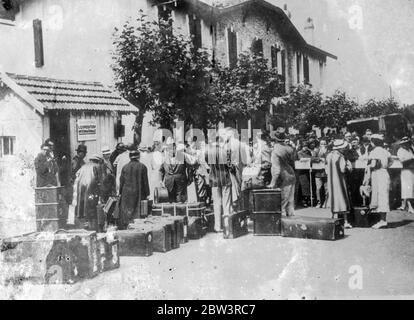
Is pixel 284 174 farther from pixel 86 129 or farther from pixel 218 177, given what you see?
pixel 86 129

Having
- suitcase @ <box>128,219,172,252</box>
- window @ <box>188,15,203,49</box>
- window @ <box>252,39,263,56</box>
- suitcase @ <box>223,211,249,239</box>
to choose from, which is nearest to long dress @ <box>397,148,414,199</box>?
suitcase @ <box>223,211,249,239</box>

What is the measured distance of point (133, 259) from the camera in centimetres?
751

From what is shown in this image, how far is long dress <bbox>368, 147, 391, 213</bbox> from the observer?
923 cm

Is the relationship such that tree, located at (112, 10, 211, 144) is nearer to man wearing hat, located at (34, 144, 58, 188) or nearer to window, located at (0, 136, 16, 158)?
man wearing hat, located at (34, 144, 58, 188)

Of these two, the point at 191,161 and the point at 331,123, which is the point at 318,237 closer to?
the point at 191,161

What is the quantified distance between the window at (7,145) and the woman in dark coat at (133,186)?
244 cm

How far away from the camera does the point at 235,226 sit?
8805 millimetres

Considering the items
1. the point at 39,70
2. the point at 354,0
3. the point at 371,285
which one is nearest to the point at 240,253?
the point at 371,285

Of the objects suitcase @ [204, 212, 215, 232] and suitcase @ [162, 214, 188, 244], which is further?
suitcase @ [204, 212, 215, 232]

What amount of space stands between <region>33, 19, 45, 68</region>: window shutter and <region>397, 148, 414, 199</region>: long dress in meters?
10.1

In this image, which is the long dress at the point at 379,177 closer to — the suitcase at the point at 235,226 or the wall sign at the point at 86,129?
the suitcase at the point at 235,226

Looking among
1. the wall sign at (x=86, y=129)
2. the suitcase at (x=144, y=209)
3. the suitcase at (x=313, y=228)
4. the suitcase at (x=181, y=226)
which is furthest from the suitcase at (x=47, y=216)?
the suitcase at (x=313, y=228)
